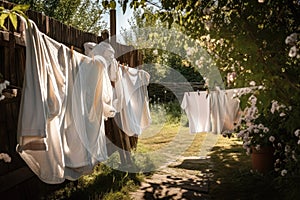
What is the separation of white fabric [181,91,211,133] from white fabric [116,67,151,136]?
63.3 inches

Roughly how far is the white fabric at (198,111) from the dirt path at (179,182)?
1.09m

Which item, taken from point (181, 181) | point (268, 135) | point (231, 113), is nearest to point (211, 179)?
point (181, 181)

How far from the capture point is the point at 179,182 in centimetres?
356

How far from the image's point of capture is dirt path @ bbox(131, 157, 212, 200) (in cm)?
308

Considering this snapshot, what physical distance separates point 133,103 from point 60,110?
2.14 m

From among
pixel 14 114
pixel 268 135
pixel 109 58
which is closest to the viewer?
pixel 14 114

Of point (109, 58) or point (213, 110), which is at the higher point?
point (109, 58)

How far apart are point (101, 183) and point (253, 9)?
7.59 ft

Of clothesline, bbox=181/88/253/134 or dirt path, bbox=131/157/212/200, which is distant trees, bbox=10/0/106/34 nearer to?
clothesline, bbox=181/88/253/134

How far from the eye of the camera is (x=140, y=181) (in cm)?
345

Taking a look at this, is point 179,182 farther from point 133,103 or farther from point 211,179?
point 133,103

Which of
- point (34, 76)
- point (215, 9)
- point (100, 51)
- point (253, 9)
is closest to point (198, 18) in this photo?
point (215, 9)

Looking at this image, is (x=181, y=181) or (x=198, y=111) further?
(x=198, y=111)

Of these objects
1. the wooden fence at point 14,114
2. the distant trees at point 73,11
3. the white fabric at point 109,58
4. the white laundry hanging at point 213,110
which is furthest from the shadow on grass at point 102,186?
the distant trees at point 73,11
